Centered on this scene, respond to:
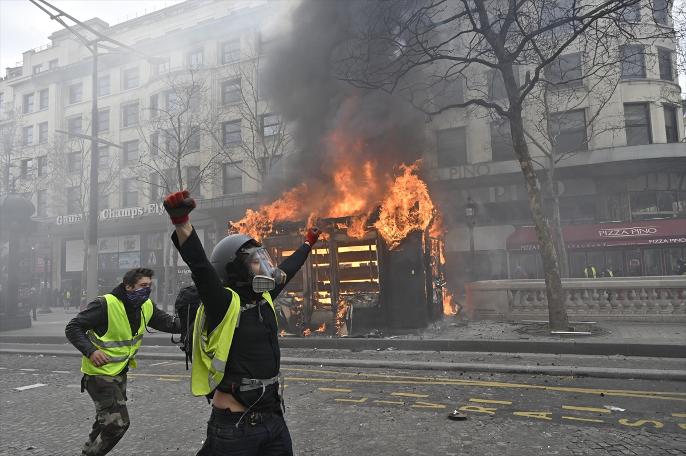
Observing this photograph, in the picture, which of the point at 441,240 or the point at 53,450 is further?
the point at 441,240

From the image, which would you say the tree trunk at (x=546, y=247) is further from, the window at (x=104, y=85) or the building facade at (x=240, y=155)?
the window at (x=104, y=85)

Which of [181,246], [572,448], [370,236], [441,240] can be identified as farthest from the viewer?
[441,240]

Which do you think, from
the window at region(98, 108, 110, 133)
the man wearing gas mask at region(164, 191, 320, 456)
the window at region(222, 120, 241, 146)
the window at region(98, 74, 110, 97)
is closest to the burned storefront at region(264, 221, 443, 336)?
the man wearing gas mask at region(164, 191, 320, 456)

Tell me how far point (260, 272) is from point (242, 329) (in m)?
0.31

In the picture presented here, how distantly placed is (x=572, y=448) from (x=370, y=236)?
787 cm

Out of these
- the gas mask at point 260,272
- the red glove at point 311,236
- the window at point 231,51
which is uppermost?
the window at point 231,51

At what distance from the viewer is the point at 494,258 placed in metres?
24.3

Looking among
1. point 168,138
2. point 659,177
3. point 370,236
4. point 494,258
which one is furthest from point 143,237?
point 659,177

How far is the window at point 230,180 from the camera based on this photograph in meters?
28.3

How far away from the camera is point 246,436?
7.48 feet

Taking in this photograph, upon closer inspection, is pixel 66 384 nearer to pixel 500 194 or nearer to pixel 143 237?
pixel 500 194

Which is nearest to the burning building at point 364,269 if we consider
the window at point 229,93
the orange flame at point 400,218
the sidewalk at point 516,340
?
the orange flame at point 400,218

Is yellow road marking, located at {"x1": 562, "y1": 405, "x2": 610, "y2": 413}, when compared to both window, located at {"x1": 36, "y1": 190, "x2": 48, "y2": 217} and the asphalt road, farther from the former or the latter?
window, located at {"x1": 36, "y1": 190, "x2": 48, "y2": 217}

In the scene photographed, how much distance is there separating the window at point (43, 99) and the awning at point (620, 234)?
37.2 metres
